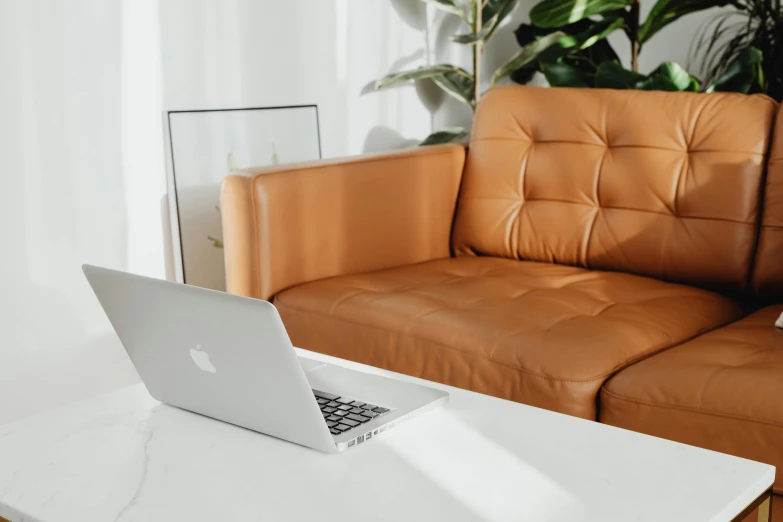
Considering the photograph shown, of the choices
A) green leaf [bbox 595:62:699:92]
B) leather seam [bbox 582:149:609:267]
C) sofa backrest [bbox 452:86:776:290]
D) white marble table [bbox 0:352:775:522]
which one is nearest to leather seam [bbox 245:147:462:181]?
sofa backrest [bbox 452:86:776:290]

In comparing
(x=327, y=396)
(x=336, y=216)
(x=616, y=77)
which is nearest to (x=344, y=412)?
(x=327, y=396)

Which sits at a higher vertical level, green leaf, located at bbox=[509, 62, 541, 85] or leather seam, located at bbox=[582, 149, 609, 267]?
green leaf, located at bbox=[509, 62, 541, 85]

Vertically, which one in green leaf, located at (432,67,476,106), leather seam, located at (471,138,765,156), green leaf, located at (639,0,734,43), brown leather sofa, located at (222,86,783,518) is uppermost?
green leaf, located at (639,0,734,43)

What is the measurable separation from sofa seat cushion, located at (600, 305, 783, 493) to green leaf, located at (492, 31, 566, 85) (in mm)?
1587

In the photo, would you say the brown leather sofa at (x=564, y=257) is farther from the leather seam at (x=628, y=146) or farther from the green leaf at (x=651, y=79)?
the green leaf at (x=651, y=79)

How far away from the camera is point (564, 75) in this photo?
2.92 metres

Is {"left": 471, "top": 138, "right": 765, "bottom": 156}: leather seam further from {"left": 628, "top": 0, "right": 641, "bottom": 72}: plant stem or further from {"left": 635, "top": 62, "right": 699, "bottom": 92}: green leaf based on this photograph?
{"left": 628, "top": 0, "right": 641, "bottom": 72}: plant stem

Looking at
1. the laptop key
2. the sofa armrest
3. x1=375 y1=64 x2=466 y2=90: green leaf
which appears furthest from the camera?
x1=375 y1=64 x2=466 y2=90: green leaf

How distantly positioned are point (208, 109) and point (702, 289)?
138cm

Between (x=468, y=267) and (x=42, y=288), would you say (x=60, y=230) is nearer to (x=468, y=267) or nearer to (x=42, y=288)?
(x=42, y=288)

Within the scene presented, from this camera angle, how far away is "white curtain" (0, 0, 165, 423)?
219cm

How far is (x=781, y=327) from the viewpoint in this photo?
1682 mm

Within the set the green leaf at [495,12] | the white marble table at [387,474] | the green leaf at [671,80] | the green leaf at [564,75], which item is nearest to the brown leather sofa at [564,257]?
the green leaf at [671,80]

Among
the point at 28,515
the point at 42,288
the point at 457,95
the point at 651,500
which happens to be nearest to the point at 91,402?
the point at 28,515
